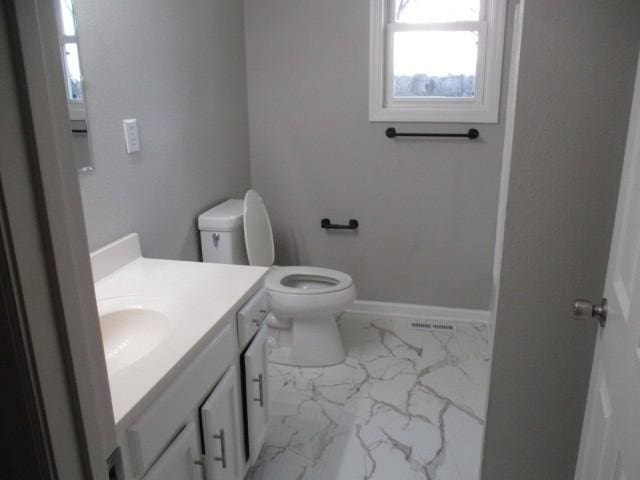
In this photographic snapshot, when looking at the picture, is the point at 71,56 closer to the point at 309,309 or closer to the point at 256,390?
the point at 256,390

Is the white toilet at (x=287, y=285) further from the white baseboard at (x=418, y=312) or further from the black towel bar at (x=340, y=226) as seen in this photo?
the white baseboard at (x=418, y=312)

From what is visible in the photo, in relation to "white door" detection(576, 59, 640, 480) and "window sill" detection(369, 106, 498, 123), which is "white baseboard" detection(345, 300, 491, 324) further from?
"white door" detection(576, 59, 640, 480)

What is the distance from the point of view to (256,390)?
1775 millimetres

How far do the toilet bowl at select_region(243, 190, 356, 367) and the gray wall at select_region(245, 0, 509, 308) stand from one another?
478 millimetres

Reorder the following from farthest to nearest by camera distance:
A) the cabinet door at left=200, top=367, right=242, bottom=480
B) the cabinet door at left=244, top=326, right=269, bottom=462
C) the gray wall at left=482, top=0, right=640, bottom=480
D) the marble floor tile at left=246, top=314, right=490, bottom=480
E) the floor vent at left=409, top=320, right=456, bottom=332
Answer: the floor vent at left=409, top=320, right=456, bottom=332, the marble floor tile at left=246, top=314, right=490, bottom=480, the cabinet door at left=244, top=326, right=269, bottom=462, the cabinet door at left=200, top=367, right=242, bottom=480, the gray wall at left=482, top=0, right=640, bottom=480

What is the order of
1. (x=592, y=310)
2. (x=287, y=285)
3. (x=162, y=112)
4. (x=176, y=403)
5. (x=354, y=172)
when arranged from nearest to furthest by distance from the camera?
(x=592, y=310), (x=176, y=403), (x=162, y=112), (x=287, y=285), (x=354, y=172)

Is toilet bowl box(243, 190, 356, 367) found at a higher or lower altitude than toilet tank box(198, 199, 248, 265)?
lower

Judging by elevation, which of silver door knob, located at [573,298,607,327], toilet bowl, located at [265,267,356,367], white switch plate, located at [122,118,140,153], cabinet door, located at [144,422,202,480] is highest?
white switch plate, located at [122,118,140,153]

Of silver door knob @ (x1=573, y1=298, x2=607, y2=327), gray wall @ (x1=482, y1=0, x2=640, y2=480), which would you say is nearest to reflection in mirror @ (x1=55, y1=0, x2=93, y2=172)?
gray wall @ (x1=482, y1=0, x2=640, y2=480)

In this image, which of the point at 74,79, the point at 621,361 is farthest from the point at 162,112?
the point at 621,361

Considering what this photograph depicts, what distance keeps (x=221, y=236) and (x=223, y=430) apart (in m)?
1.08

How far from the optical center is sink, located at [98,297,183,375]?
146cm

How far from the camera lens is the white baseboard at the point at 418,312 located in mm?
3145

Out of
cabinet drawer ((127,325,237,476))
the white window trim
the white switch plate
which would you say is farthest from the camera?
the white switch plate
